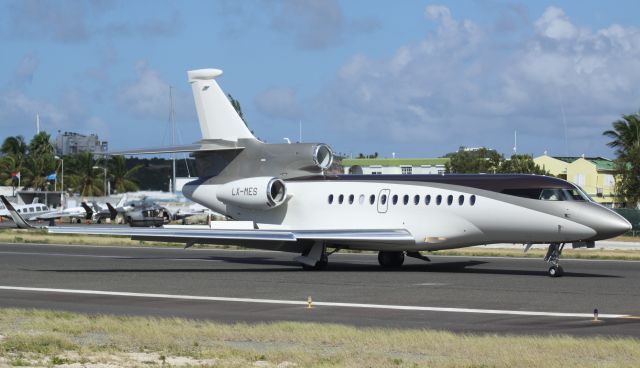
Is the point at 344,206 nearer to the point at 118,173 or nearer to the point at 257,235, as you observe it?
the point at 257,235

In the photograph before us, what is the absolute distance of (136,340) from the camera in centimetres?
1467

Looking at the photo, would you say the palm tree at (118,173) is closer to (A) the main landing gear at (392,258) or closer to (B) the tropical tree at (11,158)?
(B) the tropical tree at (11,158)

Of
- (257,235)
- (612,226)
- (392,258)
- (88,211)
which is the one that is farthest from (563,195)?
(88,211)

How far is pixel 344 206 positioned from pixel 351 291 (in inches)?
319

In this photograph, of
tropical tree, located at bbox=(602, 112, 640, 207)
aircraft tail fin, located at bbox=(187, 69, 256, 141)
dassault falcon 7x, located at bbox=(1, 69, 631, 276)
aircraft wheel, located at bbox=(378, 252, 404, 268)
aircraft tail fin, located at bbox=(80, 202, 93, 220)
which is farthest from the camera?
aircraft tail fin, located at bbox=(80, 202, 93, 220)

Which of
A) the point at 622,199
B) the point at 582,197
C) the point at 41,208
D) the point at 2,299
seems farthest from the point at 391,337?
the point at 41,208

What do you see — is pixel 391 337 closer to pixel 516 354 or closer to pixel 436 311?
pixel 516 354

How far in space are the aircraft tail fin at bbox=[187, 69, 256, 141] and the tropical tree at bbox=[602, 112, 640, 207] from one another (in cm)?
4561

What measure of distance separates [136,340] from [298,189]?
59.6ft

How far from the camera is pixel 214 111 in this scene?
3412 cm

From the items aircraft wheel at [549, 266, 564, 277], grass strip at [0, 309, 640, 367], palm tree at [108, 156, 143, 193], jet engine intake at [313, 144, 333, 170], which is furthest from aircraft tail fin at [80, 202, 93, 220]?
grass strip at [0, 309, 640, 367]

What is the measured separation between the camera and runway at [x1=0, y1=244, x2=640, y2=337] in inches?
727

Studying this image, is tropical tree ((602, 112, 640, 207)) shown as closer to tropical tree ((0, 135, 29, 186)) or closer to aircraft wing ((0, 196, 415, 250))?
aircraft wing ((0, 196, 415, 250))

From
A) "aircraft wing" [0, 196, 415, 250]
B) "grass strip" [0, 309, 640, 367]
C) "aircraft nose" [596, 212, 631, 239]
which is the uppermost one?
"aircraft nose" [596, 212, 631, 239]
